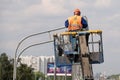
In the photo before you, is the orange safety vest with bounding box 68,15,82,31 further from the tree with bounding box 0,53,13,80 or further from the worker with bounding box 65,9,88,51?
the tree with bounding box 0,53,13,80

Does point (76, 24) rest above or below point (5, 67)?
below

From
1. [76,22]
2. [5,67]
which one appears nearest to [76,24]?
[76,22]

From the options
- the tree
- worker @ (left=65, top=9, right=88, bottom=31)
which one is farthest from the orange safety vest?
the tree

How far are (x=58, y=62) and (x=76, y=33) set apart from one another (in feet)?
3.81

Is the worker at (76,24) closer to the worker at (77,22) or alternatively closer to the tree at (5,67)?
the worker at (77,22)

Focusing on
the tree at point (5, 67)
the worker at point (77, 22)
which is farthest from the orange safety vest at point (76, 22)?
the tree at point (5, 67)

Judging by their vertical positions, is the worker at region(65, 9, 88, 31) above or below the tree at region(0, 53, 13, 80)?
below

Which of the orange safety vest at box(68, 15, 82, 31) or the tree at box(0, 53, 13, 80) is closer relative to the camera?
the orange safety vest at box(68, 15, 82, 31)

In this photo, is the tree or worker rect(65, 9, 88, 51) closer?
worker rect(65, 9, 88, 51)

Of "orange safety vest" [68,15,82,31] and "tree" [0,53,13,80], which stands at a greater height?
"tree" [0,53,13,80]

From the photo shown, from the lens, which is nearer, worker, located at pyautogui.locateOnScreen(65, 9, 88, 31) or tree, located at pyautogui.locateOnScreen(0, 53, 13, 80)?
worker, located at pyautogui.locateOnScreen(65, 9, 88, 31)

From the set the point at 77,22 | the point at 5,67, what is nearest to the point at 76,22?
the point at 77,22

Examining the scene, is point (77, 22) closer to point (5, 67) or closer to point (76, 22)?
point (76, 22)

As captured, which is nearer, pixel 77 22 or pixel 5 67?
pixel 77 22
